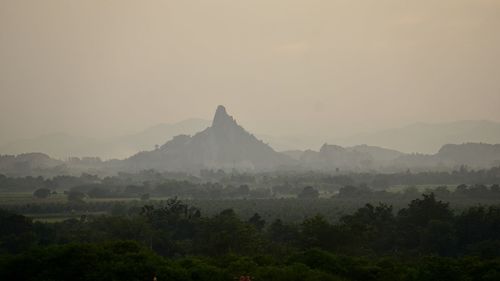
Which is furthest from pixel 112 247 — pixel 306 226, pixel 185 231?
pixel 185 231

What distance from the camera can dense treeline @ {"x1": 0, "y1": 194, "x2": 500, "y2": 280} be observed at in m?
28.1

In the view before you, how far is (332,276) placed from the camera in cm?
2833

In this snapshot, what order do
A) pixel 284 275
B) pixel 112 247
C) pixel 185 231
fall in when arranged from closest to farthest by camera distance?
pixel 284 275
pixel 112 247
pixel 185 231

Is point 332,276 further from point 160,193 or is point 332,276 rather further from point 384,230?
point 160,193

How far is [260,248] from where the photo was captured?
40.9m

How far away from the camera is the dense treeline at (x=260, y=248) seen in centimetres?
2806

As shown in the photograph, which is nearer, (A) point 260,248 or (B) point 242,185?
(A) point 260,248

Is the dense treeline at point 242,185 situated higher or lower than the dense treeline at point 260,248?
higher

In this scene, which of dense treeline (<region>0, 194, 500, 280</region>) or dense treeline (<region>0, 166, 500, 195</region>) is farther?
dense treeline (<region>0, 166, 500, 195</region>)

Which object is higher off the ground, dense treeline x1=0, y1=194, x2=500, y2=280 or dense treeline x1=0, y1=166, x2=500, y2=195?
dense treeline x1=0, y1=166, x2=500, y2=195

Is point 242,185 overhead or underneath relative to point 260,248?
overhead

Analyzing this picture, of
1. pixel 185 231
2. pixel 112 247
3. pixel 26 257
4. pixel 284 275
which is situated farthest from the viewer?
pixel 185 231

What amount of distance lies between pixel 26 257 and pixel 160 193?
3909 inches

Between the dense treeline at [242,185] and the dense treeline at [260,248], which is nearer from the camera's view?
the dense treeline at [260,248]
